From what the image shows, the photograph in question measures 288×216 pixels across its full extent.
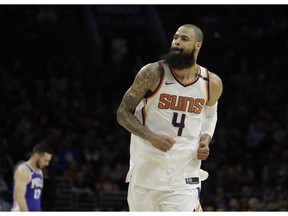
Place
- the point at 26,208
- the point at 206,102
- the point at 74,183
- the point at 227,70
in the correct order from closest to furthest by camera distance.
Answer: the point at 206,102 < the point at 26,208 < the point at 74,183 < the point at 227,70

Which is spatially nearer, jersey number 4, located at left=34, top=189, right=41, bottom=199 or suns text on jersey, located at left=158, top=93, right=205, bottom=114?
suns text on jersey, located at left=158, top=93, right=205, bottom=114

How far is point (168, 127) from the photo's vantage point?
5.94 metres

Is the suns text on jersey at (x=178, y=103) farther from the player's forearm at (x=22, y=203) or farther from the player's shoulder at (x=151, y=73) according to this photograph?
the player's forearm at (x=22, y=203)

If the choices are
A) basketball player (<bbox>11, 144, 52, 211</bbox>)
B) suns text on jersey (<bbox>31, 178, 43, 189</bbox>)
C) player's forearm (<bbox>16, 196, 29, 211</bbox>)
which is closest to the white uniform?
player's forearm (<bbox>16, 196, 29, 211</bbox>)

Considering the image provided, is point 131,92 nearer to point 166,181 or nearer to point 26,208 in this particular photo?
point 166,181

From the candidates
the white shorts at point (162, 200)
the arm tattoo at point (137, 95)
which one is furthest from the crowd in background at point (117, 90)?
the arm tattoo at point (137, 95)

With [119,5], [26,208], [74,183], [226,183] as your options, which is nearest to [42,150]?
[26,208]

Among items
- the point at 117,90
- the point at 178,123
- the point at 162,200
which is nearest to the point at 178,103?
the point at 178,123

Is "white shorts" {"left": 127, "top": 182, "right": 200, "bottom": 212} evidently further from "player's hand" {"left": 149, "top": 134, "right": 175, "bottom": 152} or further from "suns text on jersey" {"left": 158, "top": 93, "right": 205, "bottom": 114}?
"suns text on jersey" {"left": 158, "top": 93, "right": 205, "bottom": 114}

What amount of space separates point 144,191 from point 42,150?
4173 millimetres

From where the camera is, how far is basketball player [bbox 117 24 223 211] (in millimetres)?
5891

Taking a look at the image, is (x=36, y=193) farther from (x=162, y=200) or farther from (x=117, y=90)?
(x=117, y=90)

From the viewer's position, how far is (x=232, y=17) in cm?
2053

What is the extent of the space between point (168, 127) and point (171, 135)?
0.07 metres
